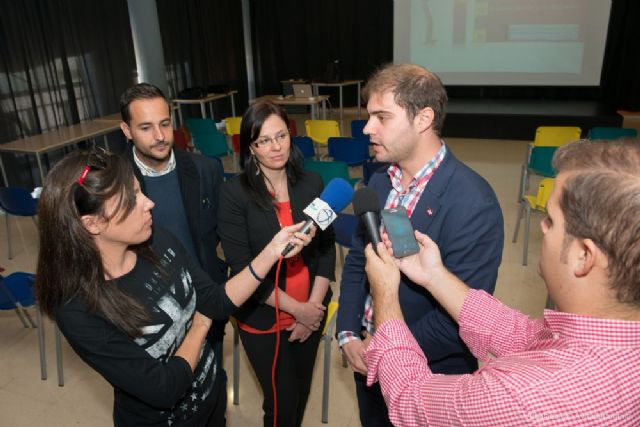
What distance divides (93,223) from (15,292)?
6.72 ft

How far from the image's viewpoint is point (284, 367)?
6.48ft

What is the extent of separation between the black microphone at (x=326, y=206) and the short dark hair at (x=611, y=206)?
82cm

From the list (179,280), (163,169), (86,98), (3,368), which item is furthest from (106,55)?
(179,280)

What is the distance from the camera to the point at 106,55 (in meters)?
7.15

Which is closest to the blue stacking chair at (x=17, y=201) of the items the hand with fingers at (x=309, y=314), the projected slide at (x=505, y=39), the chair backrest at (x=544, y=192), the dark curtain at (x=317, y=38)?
the hand with fingers at (x=309, y=314)

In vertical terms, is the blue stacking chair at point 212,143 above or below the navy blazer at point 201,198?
below

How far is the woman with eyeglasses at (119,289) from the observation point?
3.75 feet

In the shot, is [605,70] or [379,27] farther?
[379,27]

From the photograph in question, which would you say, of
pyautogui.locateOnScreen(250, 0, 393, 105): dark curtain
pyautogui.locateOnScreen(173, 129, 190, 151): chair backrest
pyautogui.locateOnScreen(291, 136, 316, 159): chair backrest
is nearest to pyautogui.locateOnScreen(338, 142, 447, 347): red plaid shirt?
pyautogui.locateOnScreen(291, 136, 316, 159): chair backrest

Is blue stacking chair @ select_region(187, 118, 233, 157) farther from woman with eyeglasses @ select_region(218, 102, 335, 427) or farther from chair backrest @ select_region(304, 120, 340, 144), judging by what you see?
woman with eyeglasses @ select_region(218, 102, 335, 427)

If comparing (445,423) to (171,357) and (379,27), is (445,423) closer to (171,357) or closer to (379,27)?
(171,357)

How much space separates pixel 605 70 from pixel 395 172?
9163 millimetres

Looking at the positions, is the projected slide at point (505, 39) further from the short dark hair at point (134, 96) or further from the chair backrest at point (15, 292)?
the chair backrest at point (15, 292)

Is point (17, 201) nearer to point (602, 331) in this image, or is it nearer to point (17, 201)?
point (17, 201)
